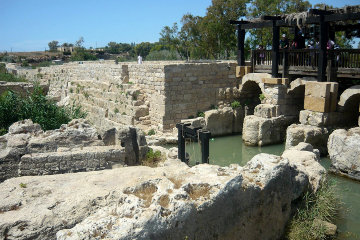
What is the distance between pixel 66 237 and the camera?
291cm

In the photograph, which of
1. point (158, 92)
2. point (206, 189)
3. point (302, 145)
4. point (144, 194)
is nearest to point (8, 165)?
point (144, 194)

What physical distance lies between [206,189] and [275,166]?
1.35 metres

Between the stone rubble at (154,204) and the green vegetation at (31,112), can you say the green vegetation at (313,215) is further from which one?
the green vegetation at (31,112)

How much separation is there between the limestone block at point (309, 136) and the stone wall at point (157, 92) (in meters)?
3.84

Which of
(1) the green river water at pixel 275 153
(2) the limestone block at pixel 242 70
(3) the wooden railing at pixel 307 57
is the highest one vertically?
(3) the wooden railing at pixel 307 57

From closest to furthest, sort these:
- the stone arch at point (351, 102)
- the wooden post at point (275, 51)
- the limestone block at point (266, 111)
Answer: the stone arch at point (351, 102) → the limestone block at point (266, 111) → the wooden post at point (275, 51)

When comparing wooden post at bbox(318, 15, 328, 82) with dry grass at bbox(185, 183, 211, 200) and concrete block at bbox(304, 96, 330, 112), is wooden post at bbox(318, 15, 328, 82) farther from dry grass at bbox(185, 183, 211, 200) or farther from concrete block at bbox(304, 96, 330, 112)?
dry grass at bbox(185, 183, 211, 200)

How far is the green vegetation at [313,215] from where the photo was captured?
4.99m

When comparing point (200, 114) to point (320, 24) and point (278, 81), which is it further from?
point (320, 24)

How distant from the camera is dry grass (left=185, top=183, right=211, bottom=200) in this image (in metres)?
3.73

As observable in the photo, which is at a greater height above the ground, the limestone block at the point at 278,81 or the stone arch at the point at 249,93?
the limestone block at the point at 278,81

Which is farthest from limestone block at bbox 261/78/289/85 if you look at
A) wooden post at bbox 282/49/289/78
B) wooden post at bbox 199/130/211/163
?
wooden post at bbox 199/130/211/163

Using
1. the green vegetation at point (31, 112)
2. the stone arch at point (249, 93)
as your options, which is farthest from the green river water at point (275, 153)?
the green vegetation at point (31, 112)

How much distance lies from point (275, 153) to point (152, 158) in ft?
17.4
